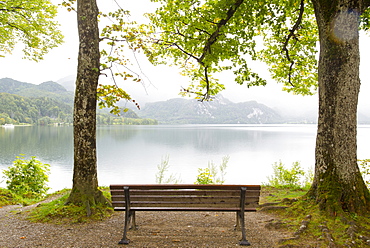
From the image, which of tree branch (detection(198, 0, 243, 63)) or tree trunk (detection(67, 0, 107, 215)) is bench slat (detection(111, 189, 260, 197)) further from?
tree branch (detection(198, 0, 243, 63))

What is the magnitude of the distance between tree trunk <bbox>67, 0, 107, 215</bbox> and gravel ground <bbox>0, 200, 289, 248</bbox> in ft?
2.64

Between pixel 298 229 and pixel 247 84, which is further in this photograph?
pixel 247 84

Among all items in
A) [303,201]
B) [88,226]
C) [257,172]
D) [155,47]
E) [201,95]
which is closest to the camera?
[88,226]

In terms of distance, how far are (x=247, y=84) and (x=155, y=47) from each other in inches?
127

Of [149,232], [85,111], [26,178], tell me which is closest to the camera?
[149,232]

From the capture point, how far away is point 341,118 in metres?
4.85

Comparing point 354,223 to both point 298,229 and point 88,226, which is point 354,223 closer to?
point 298,229

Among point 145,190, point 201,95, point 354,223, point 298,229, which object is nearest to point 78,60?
point 145,190

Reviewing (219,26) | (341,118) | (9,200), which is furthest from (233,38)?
(9,200)

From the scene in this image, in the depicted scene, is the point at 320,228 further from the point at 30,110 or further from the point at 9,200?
the point at 30,110

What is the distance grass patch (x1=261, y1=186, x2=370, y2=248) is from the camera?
3.96 metres

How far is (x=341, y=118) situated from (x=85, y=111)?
5.02 m

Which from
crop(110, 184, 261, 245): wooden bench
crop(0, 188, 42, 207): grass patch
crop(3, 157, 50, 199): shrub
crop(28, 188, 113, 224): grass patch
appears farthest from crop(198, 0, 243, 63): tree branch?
crop(3, 157, 50, 199): shrub

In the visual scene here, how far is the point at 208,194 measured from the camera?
4.35 metres
